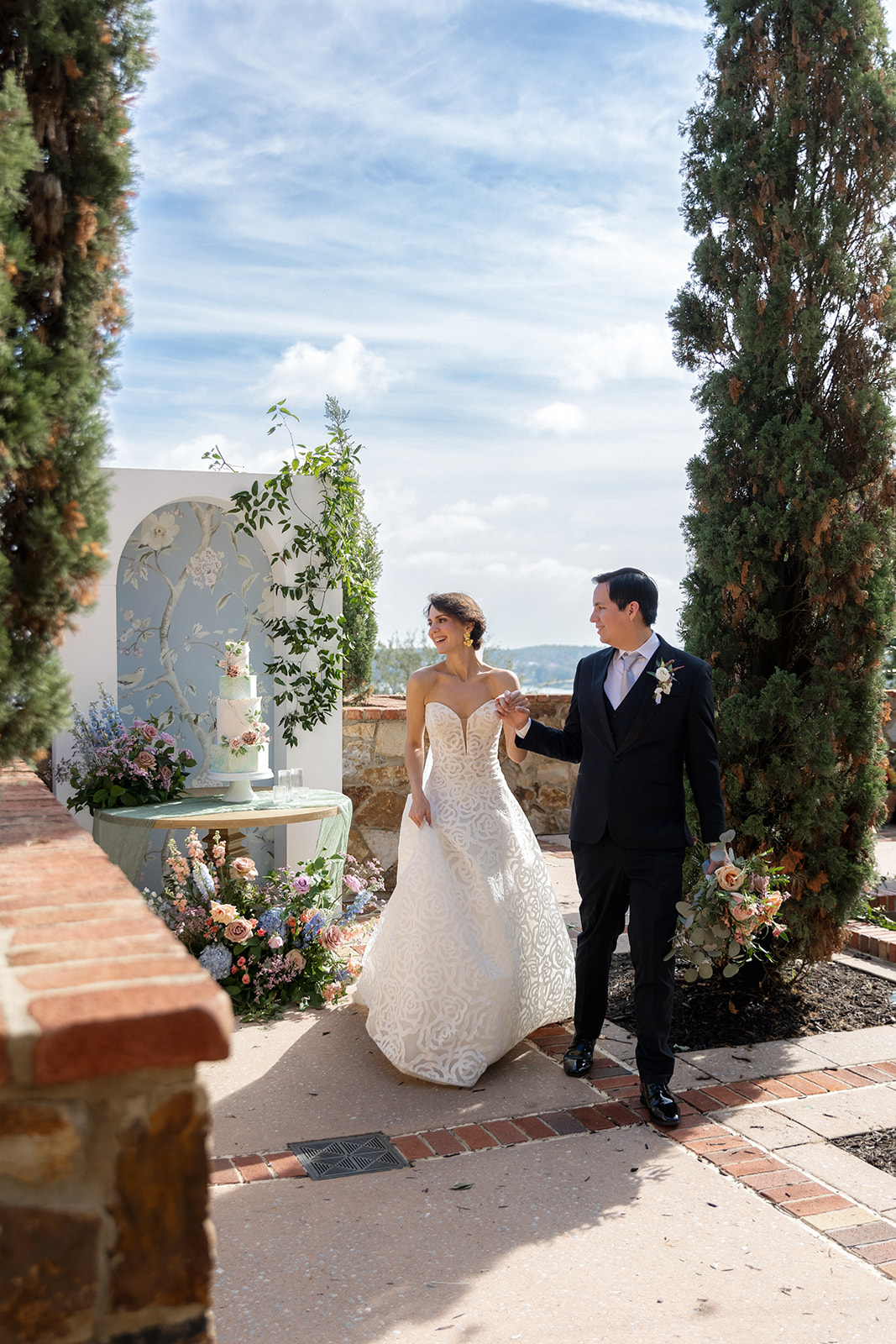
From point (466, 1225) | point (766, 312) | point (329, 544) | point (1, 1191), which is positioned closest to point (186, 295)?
point (329, 544)

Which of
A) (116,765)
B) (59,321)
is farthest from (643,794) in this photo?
(116,765)

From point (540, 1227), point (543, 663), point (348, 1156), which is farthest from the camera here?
point (543, 663)

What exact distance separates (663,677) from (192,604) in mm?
3500

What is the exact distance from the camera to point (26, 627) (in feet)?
7.19

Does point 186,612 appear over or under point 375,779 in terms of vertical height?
over

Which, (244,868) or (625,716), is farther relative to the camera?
(244,868)

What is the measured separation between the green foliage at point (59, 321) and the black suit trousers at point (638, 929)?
Result: 7.93 ft

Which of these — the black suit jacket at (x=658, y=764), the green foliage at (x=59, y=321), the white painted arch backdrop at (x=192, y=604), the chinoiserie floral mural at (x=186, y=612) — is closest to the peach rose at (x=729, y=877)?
the black suit jacket at (x=658, y=764)

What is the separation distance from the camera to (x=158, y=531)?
6309 millimetres

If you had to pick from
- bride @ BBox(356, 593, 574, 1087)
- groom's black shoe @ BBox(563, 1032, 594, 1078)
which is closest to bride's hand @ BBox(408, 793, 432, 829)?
bride @ BBox(356, 593, 574, 1087)

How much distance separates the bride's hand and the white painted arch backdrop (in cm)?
191

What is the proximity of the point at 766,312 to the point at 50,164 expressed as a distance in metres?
3.64

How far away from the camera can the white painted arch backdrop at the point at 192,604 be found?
6.16 m

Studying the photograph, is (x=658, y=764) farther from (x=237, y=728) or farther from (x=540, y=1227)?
(x=237, y=728)
